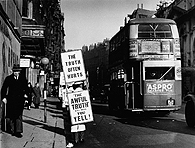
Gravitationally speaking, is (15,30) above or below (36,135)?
above

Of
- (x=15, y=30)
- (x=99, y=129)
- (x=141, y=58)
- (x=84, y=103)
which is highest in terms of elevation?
(x=15, y=30)

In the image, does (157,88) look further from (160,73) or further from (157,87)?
(160,73)

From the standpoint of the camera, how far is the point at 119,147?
28.7ft

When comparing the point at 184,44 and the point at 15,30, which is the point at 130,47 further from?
the point at 184,44

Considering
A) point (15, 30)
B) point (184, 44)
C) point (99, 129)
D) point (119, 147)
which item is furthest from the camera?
point (184, 44)

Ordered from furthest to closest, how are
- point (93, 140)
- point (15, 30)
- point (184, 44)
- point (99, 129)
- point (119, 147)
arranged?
1. point (184, 44)
2. point (15, 30)
3. point (99, 129)
4. point (93, 140)
5. point (119, 147)

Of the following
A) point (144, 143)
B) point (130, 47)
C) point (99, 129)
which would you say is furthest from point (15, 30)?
point (144, 143)

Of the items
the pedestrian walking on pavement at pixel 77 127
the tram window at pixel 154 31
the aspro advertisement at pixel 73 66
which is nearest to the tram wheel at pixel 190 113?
the tram window at pixel 154 31

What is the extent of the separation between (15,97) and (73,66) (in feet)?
6.08

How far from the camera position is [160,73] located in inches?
619

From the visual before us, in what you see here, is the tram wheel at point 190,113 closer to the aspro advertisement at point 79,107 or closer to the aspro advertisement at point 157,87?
the aspro advertisement at point 157,87

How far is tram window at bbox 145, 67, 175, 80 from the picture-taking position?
15.7m

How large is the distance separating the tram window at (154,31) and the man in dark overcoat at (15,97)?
25.5ft

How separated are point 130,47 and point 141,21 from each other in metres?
1.34
